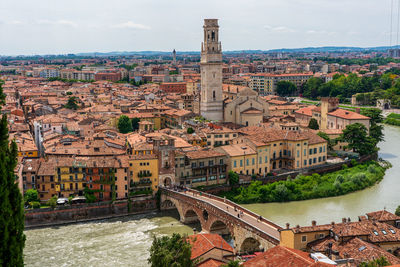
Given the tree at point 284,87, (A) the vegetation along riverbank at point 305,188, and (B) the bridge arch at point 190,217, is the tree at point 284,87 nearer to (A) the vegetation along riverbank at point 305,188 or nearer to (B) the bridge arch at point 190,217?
(A) the vegetation along riverbank at point 305,188

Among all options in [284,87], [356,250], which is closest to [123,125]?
[356,250]

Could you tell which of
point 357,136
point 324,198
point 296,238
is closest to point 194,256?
point 296,238

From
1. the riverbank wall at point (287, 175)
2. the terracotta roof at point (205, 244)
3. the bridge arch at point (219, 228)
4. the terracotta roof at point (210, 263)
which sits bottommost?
the bridge arch at point (219, 228)

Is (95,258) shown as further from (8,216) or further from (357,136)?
(357,136)

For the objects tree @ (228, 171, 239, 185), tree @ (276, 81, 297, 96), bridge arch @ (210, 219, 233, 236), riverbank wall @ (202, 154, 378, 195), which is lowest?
bridge arch @ (210, 219, 233, 236)

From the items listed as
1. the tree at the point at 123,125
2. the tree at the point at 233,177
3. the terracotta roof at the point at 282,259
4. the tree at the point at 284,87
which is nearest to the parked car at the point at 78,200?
the tree at the point at 233,177

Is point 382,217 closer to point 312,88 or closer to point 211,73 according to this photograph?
point 211,73

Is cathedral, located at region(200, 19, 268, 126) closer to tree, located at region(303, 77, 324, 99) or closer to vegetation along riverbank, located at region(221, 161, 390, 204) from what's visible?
vegetation along riverbank, located at region(221, 161, 390, 204)

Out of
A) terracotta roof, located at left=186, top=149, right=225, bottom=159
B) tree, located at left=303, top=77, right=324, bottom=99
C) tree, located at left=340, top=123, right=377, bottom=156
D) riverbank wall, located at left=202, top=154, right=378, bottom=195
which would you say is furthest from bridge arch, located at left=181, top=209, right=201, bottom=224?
tree, located at left=303, top=77, right=324, bottom=99
